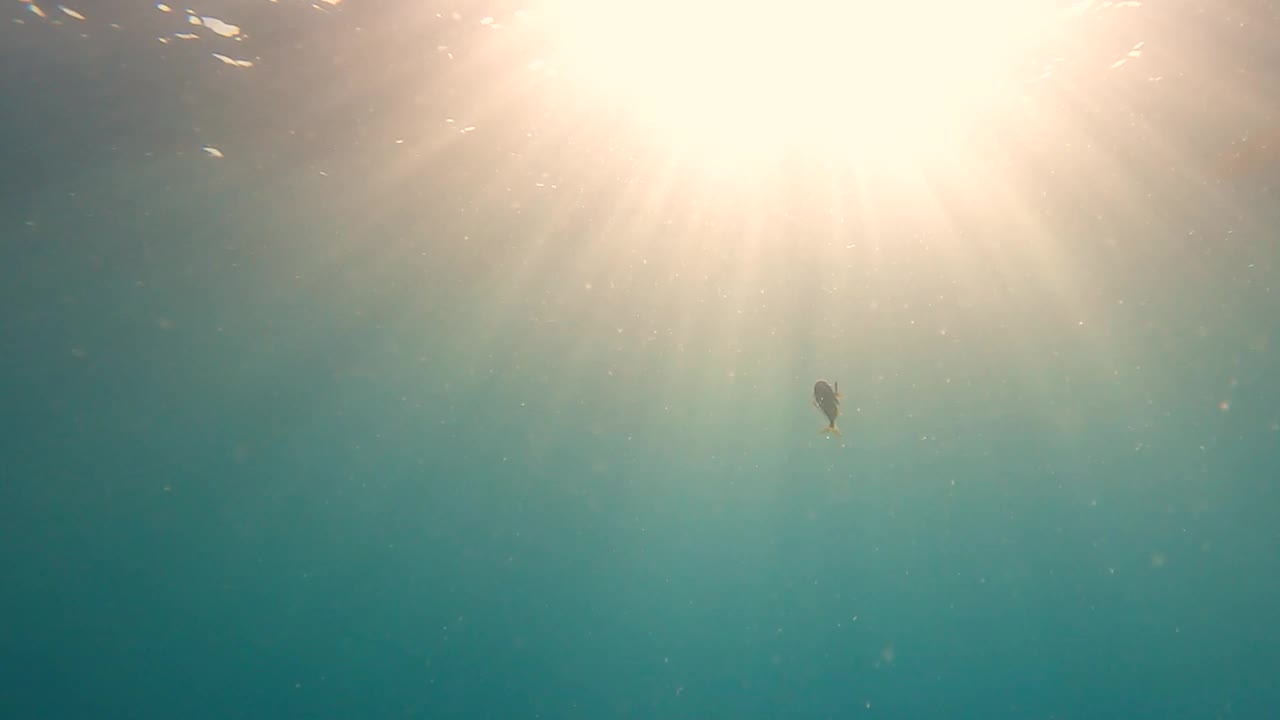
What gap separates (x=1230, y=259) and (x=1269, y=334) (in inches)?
282

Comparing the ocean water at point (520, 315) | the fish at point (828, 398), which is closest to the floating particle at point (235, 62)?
the ocean water at point (520, 315)

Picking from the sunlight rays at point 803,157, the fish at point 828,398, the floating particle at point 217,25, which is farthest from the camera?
the sunlight rays at point 803,157

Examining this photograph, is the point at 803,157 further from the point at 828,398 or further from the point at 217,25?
the point at 217,25

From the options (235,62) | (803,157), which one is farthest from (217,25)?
(803,157)

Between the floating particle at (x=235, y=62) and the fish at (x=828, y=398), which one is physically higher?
the floating particle at (x=235, y=62)

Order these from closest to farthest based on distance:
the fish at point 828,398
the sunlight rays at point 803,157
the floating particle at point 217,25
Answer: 1. the fish at point 828,398
2. the floating particle at point 217,25
3. the sunlight rays at point 803,157

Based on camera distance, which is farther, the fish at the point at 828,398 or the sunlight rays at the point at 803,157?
the sunlight rays at the point at 803,157

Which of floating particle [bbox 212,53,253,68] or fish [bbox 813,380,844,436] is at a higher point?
floating particle [bbox 212,53,253,68]

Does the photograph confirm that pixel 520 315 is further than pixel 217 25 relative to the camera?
Yes

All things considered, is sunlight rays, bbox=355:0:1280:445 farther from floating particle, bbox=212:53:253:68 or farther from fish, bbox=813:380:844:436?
fish, bbox=813:380:844:436

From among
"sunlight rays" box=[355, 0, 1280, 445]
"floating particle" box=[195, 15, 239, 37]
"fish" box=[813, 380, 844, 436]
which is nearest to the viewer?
"fish" box=[813, 380, 844, 436]

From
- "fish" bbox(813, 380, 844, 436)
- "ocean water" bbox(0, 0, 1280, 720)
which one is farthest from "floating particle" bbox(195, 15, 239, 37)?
"fish" bbox(813, 380, 844, 436)

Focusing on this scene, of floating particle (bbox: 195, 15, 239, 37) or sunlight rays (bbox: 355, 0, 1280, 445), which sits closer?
floating particle (bbox: 195, 15, 239, 37)

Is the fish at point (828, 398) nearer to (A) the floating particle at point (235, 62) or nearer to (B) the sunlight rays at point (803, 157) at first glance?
(B) the sunlight rays at point (803, 157)
